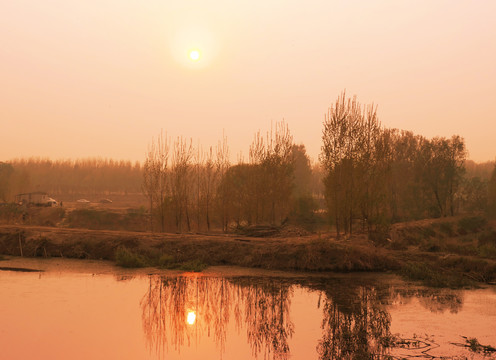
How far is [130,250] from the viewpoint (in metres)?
18.3

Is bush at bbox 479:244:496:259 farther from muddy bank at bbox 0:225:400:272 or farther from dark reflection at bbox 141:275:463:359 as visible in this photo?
dark reflection at bbox 141:275:463:359

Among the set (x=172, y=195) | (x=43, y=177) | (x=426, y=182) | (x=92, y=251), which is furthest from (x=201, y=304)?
(x=43, y=177)

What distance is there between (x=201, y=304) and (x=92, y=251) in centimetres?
898

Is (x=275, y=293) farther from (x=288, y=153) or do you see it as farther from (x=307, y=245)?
(x=288, y=153)

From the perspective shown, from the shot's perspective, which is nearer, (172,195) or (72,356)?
(72,356)

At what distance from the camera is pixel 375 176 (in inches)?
913

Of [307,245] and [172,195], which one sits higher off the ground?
[172,195]

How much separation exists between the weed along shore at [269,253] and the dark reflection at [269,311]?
2.02 m

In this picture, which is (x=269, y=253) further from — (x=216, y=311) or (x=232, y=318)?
(x=232, y=318)

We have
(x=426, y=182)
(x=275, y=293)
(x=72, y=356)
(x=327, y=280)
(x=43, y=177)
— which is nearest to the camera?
(x=72, y=356)

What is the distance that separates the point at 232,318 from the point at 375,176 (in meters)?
14.7

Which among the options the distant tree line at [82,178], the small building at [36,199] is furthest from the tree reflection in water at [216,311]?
the distant tree line at [82,178]

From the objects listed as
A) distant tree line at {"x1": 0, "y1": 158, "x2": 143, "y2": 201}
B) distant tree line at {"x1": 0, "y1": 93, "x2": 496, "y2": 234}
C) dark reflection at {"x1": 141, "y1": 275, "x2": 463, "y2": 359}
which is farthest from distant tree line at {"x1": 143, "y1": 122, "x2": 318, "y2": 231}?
distant tree line at {"x1": 0, "y1": 158, "x2": 143, "y2": 201}

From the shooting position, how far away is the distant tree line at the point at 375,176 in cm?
2141
